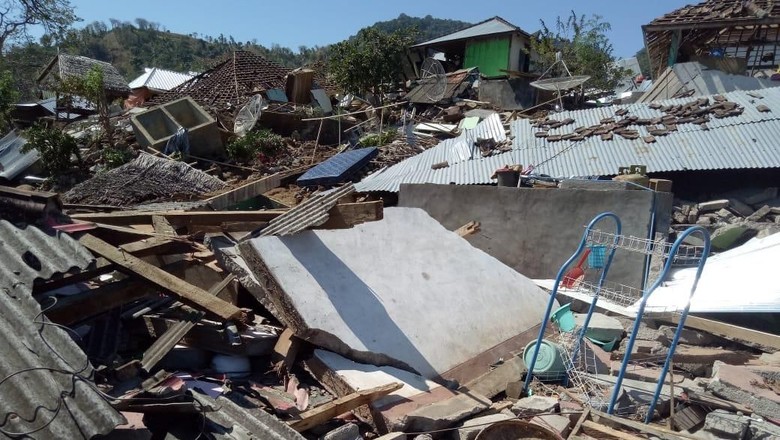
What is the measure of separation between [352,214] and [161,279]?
1.67 metres

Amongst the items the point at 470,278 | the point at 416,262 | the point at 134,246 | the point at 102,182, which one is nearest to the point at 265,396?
the point at 134,246

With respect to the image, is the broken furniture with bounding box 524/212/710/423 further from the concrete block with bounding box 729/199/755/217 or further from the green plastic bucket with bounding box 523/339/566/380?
the concrete block with bounding box 729/199/755/217

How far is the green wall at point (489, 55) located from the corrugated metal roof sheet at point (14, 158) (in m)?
16.8

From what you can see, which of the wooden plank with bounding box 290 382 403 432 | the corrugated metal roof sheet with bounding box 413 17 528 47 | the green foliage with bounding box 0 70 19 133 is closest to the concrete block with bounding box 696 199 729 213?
the wooden plank with bounding box 290 382 403 432

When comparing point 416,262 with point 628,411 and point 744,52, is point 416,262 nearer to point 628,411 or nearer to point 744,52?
point 628,411

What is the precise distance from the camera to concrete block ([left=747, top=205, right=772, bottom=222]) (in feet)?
26.3

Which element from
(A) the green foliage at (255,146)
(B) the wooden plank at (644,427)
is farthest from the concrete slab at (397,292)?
(A) the green foliage at (255,146)

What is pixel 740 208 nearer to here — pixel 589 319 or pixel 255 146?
pixel 589 319

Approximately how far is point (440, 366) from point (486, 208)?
3308 millimetres

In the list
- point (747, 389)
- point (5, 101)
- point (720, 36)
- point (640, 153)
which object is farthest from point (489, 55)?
point (747, 389)

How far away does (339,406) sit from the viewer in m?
3.53

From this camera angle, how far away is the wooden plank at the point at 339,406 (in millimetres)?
3340

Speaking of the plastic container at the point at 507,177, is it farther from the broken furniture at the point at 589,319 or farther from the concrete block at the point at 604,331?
the broken furniture at the point at 589,319

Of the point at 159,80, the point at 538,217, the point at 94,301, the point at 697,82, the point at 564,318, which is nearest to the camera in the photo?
the point at 94,301
